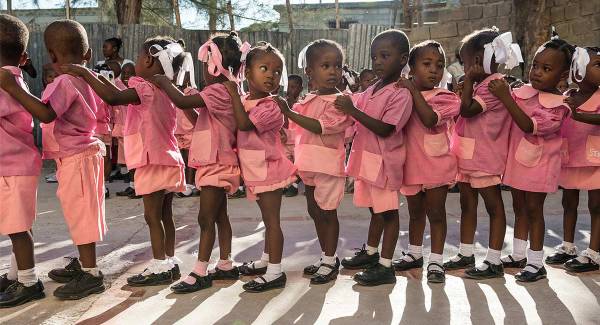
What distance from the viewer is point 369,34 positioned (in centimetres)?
1207

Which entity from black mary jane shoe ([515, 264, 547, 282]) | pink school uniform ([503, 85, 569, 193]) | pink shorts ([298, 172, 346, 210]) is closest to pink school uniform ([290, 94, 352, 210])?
pink shorts ([298, 172, 346, 210])

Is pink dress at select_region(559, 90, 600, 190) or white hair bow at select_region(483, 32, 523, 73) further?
pink dress at select_region(559, 90, 600, 190)

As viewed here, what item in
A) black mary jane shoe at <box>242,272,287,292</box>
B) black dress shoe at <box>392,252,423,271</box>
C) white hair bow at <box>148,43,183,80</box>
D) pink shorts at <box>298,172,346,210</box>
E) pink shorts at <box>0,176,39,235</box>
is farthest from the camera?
black dress shoe at <box>392,252,423,271</box>

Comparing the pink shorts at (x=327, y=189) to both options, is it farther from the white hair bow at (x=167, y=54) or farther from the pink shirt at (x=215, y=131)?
the white hair bow at (x=167, y=54)

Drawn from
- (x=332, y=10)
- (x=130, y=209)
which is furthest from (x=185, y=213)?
(x=332, y=10)

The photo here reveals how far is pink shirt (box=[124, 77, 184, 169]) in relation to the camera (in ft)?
12.3

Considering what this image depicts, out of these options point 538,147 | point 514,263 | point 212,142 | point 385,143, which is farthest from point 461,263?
point 212,142

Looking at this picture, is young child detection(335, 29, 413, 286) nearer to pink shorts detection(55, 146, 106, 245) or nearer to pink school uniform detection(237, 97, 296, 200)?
pink school uniform detection(237, 97, 296, 200)

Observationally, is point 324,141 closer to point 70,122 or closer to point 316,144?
point 316,144

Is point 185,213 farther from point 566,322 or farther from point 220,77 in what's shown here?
point 566,322

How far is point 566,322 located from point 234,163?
210cm

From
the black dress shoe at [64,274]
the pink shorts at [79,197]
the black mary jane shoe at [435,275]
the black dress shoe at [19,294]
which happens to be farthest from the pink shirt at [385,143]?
the black dress shoe at [19,294]

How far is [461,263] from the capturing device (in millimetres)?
4121

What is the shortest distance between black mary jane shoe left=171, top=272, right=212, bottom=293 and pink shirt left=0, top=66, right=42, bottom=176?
42.2 inches
